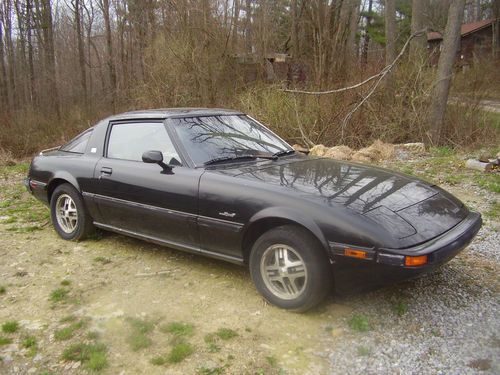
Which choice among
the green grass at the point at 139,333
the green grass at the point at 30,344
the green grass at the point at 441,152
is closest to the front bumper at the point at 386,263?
the green grass at the point at 139,333

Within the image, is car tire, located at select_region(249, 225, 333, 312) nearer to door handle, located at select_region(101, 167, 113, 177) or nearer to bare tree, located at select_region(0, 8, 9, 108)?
door handle, located at select_region(101, 167, 113, 177)

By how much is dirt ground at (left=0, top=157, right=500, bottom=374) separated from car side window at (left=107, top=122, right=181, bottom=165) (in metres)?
1.06

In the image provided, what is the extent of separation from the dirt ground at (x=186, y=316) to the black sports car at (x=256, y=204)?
31cm

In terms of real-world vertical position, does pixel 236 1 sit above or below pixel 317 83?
above

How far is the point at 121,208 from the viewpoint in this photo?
458 centimetres

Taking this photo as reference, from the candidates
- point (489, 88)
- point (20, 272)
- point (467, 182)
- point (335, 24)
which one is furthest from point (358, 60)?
point (20, 272)

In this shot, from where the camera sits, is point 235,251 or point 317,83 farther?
point 317,83

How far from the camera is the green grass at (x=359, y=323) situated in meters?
3.23

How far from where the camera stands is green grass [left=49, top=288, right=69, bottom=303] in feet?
12.7

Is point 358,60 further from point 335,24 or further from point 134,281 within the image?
point 134,281

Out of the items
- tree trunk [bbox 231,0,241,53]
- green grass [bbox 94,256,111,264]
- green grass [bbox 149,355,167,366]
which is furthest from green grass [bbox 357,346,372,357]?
tree trunk [bbox 231,0,241,53]

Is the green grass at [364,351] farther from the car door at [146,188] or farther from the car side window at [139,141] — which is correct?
the car side window at [139,141]

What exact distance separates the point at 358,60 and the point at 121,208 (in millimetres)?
8957

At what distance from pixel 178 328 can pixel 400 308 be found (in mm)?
1641
